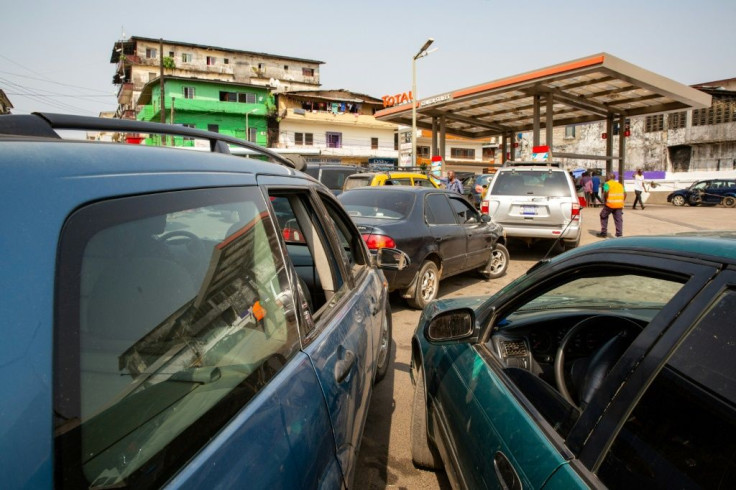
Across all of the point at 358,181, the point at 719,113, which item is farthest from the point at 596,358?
the point at 719,113

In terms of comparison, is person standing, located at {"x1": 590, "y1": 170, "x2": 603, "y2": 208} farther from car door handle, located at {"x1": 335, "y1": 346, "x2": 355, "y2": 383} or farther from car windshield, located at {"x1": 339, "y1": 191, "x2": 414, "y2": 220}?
car door handle, located at {"x1": 335, "y1": 346, "x2": 355, "y2": 383}

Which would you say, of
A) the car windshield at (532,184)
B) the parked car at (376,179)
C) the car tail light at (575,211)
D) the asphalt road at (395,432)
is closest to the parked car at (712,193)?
the parked car at (376,179)

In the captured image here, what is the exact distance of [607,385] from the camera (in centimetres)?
131

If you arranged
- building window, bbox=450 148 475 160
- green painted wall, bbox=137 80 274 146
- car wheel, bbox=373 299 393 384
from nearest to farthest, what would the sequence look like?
car wheel, bbox=373 299 393 384
green painted wall, bbox=137 80 274 146
building window, bbox=450 148 475 160

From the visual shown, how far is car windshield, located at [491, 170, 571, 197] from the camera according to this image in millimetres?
9852

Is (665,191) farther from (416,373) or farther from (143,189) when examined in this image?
(143,189)

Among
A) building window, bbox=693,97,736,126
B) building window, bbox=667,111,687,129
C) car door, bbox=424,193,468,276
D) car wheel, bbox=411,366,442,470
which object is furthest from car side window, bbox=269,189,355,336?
building window, bbox=667,111,687,129

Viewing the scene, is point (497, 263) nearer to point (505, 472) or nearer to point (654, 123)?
point (505, 472)

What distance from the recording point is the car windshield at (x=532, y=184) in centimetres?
985

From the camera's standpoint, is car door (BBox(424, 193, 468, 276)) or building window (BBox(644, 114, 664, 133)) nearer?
car door (BBox(424, 193, 468, 276))

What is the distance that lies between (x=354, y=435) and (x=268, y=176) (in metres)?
1.17

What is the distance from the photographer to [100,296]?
3.13 ft

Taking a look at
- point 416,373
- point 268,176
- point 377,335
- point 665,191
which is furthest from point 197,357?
point 665,191

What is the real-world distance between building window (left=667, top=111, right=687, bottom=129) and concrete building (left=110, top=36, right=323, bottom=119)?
1629 inches
